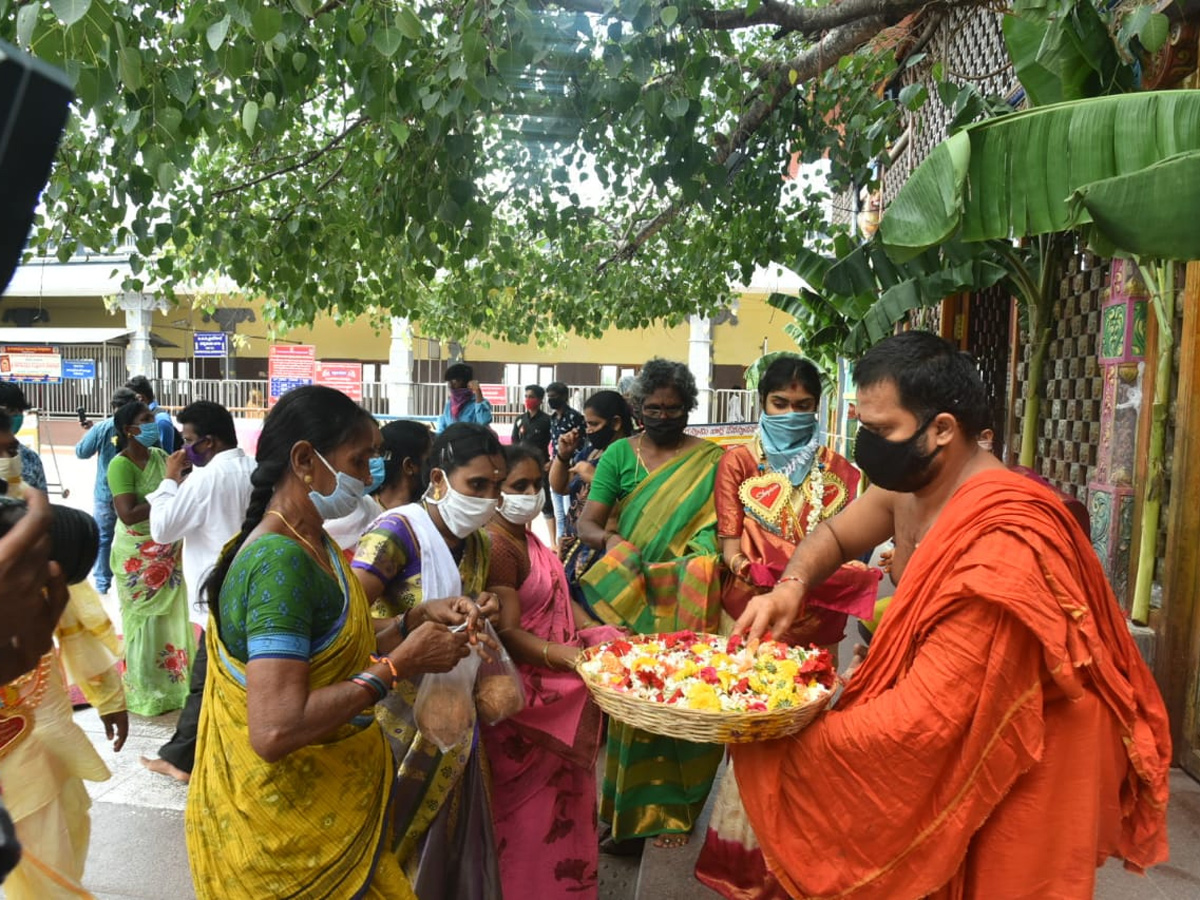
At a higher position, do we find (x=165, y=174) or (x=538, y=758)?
(x=165, y=174)

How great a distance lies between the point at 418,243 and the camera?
176 inches

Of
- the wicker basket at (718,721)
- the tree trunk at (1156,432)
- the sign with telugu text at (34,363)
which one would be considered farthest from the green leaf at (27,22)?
the sign with telugu text at (34,363)

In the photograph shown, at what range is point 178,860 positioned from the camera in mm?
3555

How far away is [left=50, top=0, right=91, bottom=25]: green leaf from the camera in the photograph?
1989mm

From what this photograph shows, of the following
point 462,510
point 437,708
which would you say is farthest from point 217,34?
point 437,708

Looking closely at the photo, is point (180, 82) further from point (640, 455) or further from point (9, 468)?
point (640, 455)

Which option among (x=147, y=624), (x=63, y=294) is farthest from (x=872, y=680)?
(x=63, y=294)

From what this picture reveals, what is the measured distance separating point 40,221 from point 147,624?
241 centimetres

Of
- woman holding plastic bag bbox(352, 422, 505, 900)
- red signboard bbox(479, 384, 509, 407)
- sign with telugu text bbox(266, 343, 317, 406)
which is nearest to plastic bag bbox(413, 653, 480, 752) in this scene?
woman holding plastic bag bbox(352, 422, 505, 900)

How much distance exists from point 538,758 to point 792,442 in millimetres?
1585

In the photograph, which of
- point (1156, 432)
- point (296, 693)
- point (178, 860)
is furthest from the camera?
point (1156, 432)

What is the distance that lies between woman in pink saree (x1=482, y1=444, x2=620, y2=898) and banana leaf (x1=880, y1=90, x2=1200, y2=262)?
1.79 metres

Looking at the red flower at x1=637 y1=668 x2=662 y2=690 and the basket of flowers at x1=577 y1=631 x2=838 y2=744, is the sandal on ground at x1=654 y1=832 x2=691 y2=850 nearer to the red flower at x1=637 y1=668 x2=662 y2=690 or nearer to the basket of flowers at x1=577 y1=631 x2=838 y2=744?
the basket of flowers at x1=577 y1=631 x2=838 y2=744

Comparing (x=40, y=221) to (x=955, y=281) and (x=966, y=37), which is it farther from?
(x=966, y=37)
